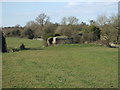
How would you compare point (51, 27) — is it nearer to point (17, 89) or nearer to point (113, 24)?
point (113, 24)

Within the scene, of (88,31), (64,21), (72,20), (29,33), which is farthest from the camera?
(29,33)

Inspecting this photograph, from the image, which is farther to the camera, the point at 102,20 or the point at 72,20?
the point at 72,20

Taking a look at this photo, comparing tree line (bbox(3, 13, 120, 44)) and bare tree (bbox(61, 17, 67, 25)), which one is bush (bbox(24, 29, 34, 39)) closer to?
tree line (bbox(3, 13, 120, 44))

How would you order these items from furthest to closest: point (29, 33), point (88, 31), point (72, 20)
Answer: point (29, 33) < point (72, 20) < point (88, 31)

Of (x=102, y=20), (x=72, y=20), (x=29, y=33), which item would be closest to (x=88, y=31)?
(x=102, y=20)

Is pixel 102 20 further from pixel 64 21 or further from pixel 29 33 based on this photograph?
pixel 29 33

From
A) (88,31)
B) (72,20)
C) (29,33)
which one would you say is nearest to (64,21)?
(72,20)

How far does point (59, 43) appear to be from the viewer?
33.6 m

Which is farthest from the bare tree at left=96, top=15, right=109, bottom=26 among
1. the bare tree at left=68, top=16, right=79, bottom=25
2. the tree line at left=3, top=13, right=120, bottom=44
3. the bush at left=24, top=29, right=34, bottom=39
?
the bush at left=24, top=29, right=34, bottom=39

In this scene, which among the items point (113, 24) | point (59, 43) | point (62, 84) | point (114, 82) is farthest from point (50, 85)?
point (113, 24)

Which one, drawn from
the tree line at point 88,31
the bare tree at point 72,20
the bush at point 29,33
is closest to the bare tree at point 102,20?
the tree line at point 88,31

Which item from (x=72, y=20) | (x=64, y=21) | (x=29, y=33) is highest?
(x=72, y=20)

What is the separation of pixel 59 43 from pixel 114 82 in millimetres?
A: 26493

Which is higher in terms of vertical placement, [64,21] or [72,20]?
[72,20]
